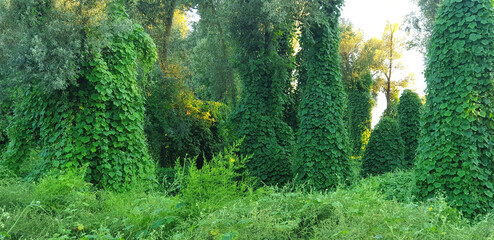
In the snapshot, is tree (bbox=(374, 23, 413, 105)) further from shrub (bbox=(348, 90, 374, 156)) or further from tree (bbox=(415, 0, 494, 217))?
tree (bbox=(415, 0, 494, 217))

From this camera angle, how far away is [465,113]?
6.41 metres

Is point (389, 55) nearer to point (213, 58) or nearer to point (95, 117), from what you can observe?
point (213, 58)

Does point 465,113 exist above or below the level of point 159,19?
below

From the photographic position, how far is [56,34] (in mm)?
6324

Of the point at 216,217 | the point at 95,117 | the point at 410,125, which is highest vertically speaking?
the point at 410,125

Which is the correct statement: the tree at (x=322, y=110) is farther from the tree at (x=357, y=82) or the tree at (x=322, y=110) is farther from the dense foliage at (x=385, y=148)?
the tree at (x=357, y=82)

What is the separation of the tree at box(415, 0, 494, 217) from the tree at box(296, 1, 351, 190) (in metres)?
2.88

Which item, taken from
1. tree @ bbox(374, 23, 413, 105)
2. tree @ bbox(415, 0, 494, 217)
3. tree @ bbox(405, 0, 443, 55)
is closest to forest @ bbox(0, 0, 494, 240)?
tree @ bbox(415, 0, 494, 217)

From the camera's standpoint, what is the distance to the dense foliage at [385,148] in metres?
11.8

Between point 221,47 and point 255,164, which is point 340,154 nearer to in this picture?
point 255,164

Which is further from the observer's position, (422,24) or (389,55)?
(389,55)

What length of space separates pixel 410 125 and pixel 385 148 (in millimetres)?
1462

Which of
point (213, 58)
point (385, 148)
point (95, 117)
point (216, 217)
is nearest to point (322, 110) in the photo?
point (385, 148)

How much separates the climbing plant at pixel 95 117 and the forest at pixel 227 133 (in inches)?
1.1
